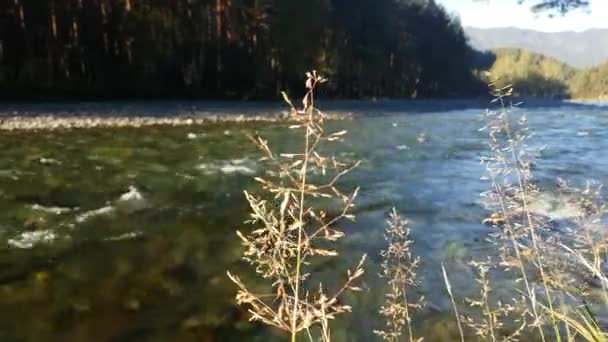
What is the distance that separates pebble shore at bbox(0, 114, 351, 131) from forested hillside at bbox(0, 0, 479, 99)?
7981 mm

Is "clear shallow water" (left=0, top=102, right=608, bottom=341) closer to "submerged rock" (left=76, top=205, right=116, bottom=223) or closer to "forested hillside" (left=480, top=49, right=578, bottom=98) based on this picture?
"submerged rock" (left=76, top=205, right=116, bottom=223)

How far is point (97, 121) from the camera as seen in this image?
Answer: 19.7 metres

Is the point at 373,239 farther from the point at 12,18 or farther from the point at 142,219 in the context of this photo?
the point at 12,18

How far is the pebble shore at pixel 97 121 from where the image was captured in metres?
17.5

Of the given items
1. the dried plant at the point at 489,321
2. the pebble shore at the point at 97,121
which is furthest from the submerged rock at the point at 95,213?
the pebble shore at the point at 97,121

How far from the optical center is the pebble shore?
1745cm

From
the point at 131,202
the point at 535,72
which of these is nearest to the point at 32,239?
the point at 131,202

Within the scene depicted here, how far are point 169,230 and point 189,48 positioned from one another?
29356 millimetres

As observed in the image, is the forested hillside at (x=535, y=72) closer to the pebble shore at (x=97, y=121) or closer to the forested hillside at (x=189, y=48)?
the forested hillside at (x=189, y=48)

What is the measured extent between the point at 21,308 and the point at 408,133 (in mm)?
17226

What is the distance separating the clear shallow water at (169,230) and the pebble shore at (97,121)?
2244 mm

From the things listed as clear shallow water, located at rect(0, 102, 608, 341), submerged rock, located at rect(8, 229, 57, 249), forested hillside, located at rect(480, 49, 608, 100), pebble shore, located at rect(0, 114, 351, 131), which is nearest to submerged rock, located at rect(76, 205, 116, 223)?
clear shallow water, located at rect(0, 102, 608, 341)

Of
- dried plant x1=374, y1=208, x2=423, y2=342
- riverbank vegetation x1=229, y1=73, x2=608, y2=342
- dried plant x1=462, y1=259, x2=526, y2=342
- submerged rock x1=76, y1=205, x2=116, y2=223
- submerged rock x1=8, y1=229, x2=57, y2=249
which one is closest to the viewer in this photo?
riverbank vegetation x1=229, y1=73, x2=608, y2=342

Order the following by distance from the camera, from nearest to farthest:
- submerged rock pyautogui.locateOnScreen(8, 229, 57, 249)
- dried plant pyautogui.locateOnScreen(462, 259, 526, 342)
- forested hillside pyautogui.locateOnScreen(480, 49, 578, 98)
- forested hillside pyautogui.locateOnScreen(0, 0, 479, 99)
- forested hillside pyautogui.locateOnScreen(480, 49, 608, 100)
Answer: dried plant pyautogui.locateOnScreen(462, 259, 526, 342)
submerged rock pyautogui.locateOnScreen(8, 229, 57, 249)
forested hillside pyautogui.locateOnScreen(0, 0, 479, 99)
forested hillside pyautogui.locateOnScreen(480, 49, 578, 98)
forested hillside pyautogui.locateOnScreen(480, 49, 608, 100)
